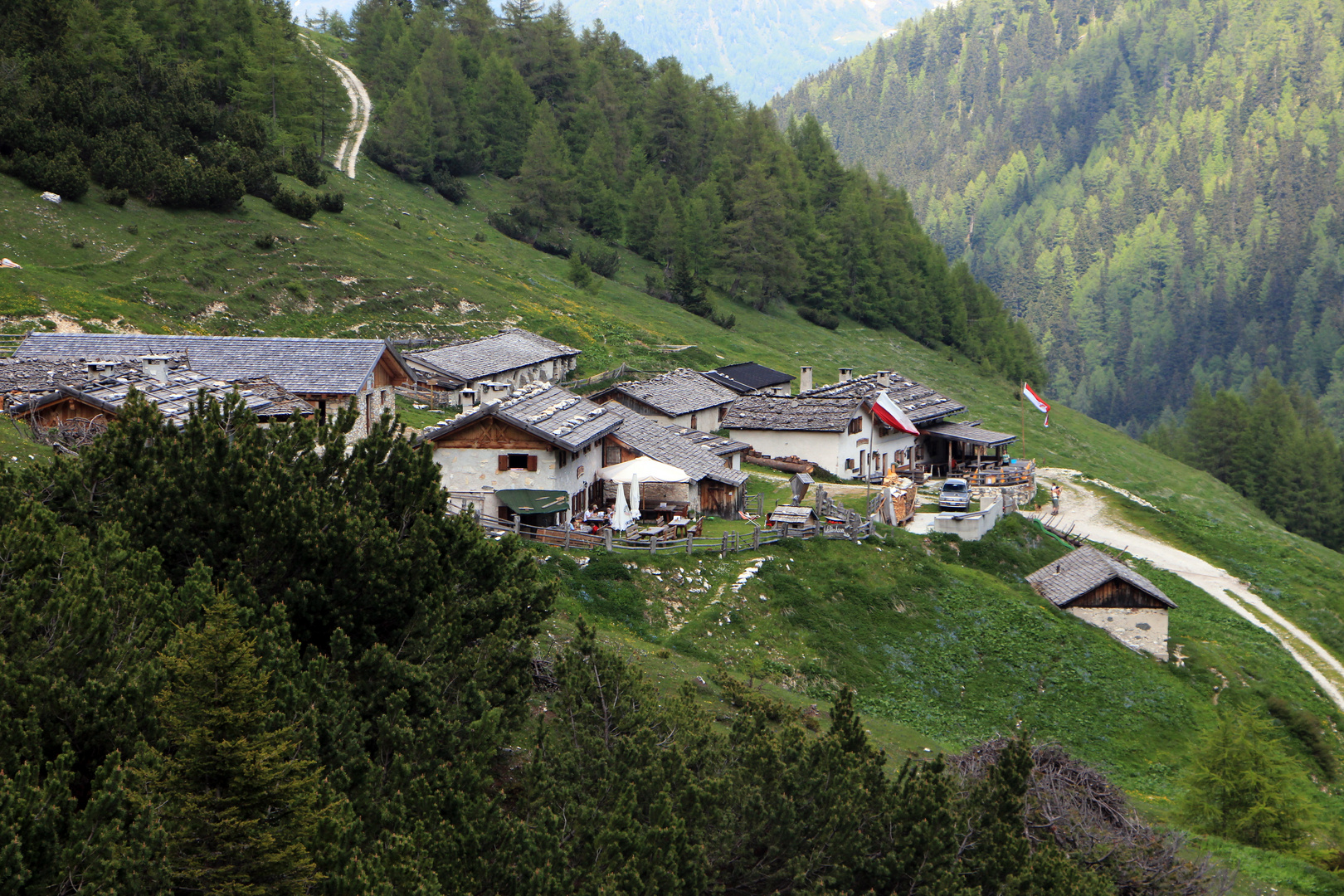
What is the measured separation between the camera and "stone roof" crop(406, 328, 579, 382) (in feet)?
197

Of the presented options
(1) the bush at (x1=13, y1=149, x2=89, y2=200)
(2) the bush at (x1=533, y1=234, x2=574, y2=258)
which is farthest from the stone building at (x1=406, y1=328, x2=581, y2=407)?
(2) the bush at (x1=533, y1=234, x2=574, y2=258)

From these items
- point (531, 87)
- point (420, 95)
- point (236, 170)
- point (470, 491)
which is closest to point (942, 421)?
point (470, 491)

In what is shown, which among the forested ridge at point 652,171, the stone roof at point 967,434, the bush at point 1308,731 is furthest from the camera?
the forested ridge at point 652,171

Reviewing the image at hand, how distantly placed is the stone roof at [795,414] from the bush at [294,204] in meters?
38.1

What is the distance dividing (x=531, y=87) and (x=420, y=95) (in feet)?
77.3

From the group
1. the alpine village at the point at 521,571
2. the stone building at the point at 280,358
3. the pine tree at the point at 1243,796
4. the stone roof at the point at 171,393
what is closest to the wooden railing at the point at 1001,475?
the alpine village at the point at 521,571

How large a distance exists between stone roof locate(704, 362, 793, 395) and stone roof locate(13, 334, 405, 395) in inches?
1058

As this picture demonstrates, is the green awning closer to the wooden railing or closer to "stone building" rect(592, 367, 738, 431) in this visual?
"stone building" rect(592, 367, 738, 431)

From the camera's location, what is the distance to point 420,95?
109 meters

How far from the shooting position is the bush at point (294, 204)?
7988cm

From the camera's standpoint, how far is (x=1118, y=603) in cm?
4269

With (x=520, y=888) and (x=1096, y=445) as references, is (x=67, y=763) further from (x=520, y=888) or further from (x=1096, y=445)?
(x=1096, y=445)

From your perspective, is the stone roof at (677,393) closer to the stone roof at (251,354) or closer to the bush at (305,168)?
the stone roof at (251,354)

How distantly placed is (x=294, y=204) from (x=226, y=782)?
241ft
